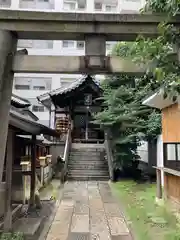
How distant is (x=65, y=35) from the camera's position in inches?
202

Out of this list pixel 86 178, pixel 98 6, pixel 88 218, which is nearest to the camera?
pixel 88 218

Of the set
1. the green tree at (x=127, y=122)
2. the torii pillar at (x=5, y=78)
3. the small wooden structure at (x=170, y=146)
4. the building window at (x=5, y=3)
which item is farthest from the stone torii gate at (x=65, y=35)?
the building window at (x=5, y=3)

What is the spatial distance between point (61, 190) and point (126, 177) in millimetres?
4151

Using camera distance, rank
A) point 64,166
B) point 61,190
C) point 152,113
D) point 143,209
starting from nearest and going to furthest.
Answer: point 143,209 → point 61,190 → point 152,113 → point 64,166

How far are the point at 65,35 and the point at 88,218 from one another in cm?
513

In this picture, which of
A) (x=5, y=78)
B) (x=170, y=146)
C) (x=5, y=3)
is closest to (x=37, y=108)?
(x=5, y=3)

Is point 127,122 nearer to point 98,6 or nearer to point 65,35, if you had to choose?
point 65,35

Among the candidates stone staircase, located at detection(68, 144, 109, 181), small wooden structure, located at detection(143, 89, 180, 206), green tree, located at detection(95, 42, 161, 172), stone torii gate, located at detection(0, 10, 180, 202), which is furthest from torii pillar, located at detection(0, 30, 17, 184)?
stone staircase, located at detection(68, 144, 109, 181)

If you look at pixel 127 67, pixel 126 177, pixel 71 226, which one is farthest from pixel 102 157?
pixel 127 67

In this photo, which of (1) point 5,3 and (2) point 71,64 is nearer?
(2) point 71,64

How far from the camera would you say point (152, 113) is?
15.0 metres

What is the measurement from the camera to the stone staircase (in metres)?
16.1

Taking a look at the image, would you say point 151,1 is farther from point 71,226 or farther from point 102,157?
point 102,157

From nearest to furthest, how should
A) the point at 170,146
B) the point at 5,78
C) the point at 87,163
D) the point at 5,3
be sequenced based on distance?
the point at 5,78 < the point at 170,146 < the point at 87,163 < the point at 5,3
